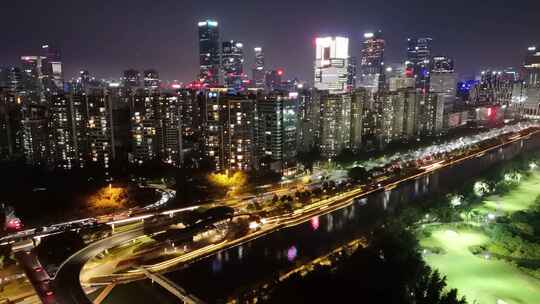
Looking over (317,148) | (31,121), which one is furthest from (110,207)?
(317,148)

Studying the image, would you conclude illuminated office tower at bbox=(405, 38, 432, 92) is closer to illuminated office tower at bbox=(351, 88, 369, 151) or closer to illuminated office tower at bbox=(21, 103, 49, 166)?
illuminated office tower at bbox=(351, 88, 369, 151)

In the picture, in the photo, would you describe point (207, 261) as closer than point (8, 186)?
Yes

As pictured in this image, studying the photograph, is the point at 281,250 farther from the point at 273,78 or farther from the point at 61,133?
the point at 273,78

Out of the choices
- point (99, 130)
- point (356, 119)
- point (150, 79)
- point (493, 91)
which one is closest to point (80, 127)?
point (99, 130)

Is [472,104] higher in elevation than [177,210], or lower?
higher

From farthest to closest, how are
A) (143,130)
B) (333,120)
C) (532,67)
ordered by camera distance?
1. (532,67)
2. (333,120)
3. (143,130)

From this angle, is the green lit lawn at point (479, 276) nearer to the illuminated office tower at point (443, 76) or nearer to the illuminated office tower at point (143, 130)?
the illuminated office tower at point (143, 130)

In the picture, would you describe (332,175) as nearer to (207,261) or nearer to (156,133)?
(156,133)

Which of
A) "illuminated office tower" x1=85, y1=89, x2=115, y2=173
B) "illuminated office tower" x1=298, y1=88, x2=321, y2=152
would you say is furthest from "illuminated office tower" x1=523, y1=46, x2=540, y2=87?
"illuminated office tower" x1=85, y1=89, x2=115, y2=173
